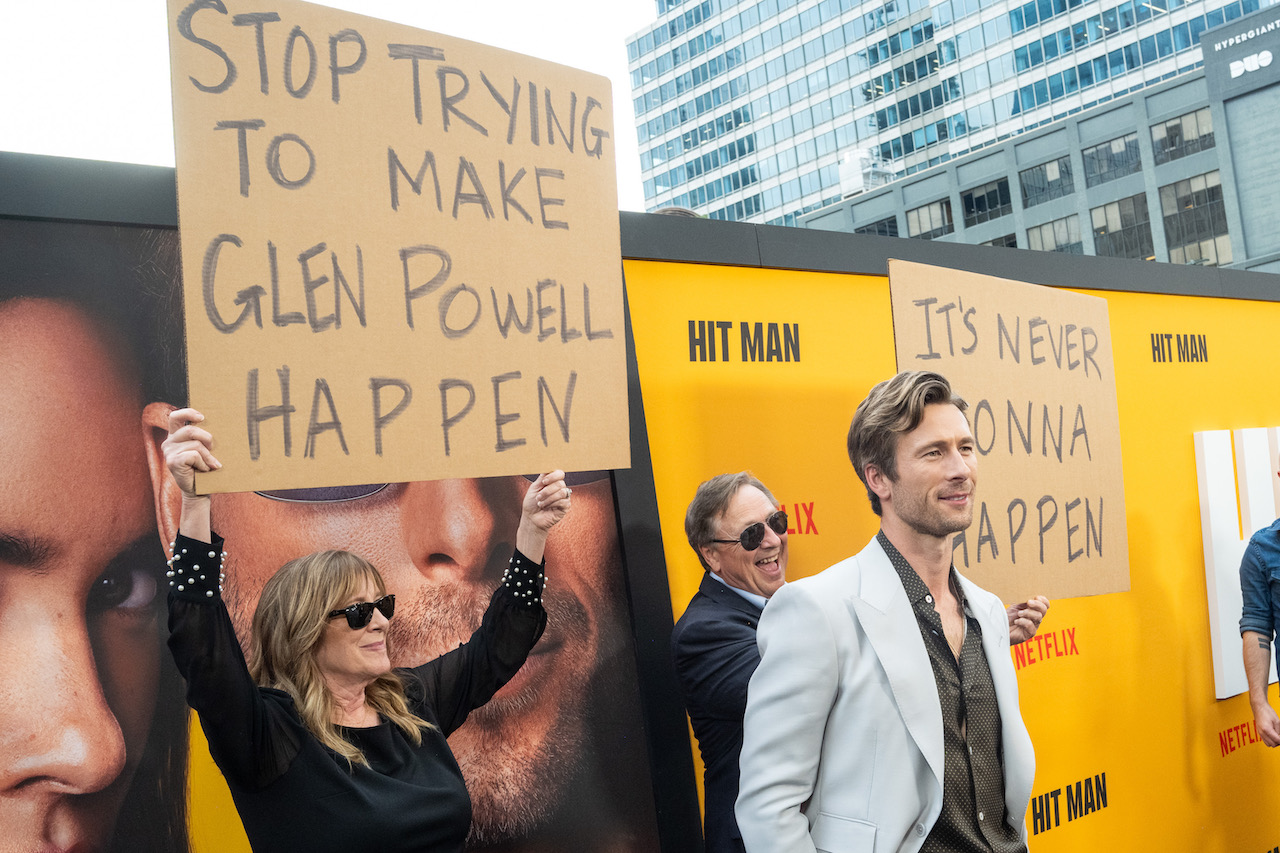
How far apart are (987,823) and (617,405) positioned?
128 centimetres

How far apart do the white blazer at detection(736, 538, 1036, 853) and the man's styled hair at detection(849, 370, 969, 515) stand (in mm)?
320

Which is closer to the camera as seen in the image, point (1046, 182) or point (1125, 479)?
point (1125, 479)

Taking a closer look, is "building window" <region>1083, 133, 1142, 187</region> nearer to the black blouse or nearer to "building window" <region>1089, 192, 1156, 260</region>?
"building window" <region>1089, 192, 1156, 260</region>

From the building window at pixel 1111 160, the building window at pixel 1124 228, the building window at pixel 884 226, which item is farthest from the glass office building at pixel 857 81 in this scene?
the building window at pixel 884 226

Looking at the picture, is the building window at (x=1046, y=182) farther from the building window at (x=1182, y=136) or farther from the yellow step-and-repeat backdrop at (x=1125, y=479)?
the yellow step-and-repeat backdrop at (x=1125, y=479)

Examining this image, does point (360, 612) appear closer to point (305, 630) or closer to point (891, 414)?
point (305, 630)

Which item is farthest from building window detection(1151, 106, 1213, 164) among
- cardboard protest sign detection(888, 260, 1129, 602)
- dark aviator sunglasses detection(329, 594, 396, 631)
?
dark aviator sunglasses detection(329, 594, 396, 631)

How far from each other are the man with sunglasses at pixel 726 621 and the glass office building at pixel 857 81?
56563mm

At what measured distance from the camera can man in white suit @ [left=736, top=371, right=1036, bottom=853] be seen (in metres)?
2.17

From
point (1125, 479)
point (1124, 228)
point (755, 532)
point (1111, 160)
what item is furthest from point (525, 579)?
point (1111, 160)

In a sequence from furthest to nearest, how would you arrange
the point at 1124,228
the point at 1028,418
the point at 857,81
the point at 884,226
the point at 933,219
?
1. the point at 857,81
2. the point at 884,226
3. the point at 933,219
4. the point at 1124,228
5. the point at 1028,418

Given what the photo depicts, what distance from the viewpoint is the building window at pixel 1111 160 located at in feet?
166

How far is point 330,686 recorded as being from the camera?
2.43 meters

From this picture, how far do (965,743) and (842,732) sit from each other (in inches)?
10.9
